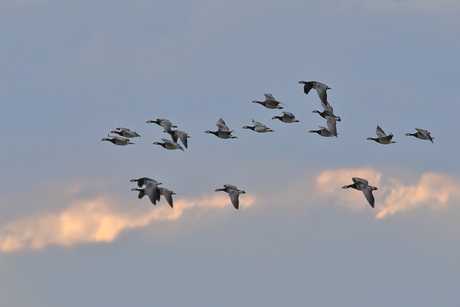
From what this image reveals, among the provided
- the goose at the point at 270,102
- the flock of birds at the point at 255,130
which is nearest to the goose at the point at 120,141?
the flock of birds at the point at 255,130

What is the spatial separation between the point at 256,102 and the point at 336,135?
13261 millimetres

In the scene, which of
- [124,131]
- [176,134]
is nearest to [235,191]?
[176,134]

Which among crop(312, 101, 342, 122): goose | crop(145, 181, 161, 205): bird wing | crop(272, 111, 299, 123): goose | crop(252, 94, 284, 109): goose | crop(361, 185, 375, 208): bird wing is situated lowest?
crop(361, 185, 375, 208): bird wing

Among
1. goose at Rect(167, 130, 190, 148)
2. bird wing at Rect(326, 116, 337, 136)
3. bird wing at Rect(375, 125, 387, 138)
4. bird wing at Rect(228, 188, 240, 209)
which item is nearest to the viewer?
bird wing at Rect(228, 188, 240, 209)

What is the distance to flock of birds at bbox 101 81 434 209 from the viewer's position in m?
81.2

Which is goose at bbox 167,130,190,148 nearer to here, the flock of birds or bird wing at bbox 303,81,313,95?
the flock of birds

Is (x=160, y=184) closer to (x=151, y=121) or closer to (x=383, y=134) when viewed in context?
(x=151, y=121)

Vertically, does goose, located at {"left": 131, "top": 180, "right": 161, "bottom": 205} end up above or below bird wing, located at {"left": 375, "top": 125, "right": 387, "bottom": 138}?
below

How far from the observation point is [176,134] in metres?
87.5

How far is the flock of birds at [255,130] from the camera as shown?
81188 millimetres

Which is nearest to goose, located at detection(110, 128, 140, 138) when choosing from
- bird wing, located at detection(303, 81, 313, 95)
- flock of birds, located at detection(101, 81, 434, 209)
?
flock of birds, located at detection(101, 81, 434, 209)

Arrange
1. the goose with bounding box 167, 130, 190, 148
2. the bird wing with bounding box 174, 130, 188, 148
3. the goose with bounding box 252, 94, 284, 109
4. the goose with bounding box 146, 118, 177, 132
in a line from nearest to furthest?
the bird wing with bounding box 174, 130, 188, 148 → the goose with bounding box 167, 130, 190, 148 → the goose with bounding box 146, 118, 177, 132 → the goose with bounding box 252, 94, 284, 109

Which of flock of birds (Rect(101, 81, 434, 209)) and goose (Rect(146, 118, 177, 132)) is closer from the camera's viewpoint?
flock of birds (Rect(101, 81, 434, 209))

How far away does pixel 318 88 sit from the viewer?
86688 millimetres
